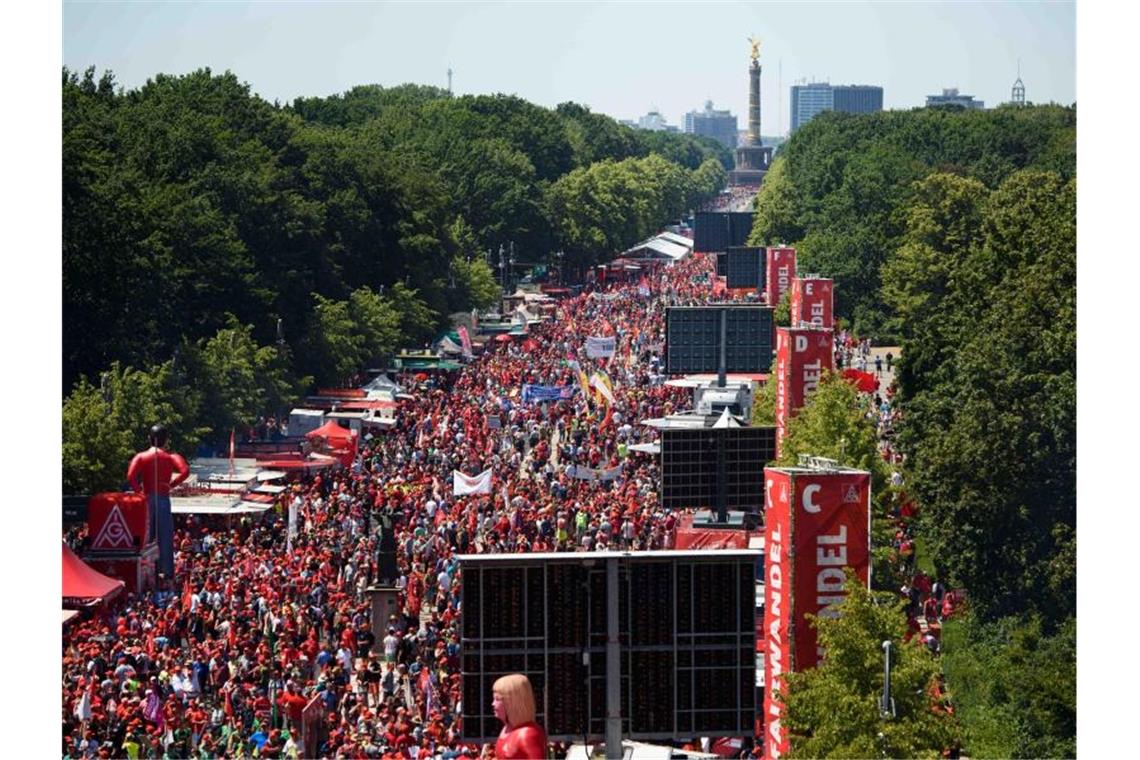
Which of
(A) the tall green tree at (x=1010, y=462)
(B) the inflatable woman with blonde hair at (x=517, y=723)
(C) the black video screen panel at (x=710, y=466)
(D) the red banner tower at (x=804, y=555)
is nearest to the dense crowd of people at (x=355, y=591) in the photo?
(C) the black video screen panel at (x=710, y=466)

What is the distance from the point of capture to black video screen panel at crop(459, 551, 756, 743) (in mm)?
27766

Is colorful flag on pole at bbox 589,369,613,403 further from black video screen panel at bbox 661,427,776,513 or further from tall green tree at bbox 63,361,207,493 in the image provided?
black video screen panel at bbox 661,427,776,513

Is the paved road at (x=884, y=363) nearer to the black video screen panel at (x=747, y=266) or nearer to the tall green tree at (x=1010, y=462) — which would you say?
the black video screen panel at (x=747, y=266)

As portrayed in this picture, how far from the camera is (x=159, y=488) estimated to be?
47.8m

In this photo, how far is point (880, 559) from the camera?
47.1 m

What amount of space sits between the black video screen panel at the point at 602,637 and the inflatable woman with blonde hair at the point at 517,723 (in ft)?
17.2

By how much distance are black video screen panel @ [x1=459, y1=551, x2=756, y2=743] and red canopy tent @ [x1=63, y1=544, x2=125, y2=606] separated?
1652 cm

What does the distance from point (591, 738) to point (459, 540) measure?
2267cm

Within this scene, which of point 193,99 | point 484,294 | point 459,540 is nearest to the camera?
point 459,540

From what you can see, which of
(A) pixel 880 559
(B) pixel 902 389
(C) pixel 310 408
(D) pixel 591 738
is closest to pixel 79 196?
(C) pixel 310 408

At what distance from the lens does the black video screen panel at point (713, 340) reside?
232ft

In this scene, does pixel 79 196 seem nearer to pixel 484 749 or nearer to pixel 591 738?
pixel 484 749

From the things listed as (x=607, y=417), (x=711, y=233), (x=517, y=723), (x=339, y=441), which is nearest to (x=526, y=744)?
(x=517, y=723)

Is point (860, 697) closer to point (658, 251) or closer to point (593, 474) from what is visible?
point (593, 474)
